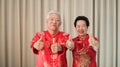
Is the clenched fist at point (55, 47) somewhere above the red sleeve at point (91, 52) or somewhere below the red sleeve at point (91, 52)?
above

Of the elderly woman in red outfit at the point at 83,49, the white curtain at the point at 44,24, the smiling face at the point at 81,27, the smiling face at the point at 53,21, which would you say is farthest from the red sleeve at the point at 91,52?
the white curtain at the point at 44,24

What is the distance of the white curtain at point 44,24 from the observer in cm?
228

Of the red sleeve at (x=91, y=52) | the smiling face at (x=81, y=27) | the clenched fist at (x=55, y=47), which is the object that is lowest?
the red sleeve at (x=91, y=52)

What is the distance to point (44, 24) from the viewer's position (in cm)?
233

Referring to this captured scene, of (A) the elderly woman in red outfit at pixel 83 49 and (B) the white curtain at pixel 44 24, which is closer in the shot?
(A) the elderly woman in red outfit at pixel 83 49

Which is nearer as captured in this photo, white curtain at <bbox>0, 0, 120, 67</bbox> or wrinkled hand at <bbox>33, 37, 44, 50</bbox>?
wrinkled hand at <bbox>33, 37, 44, 50</bbox>

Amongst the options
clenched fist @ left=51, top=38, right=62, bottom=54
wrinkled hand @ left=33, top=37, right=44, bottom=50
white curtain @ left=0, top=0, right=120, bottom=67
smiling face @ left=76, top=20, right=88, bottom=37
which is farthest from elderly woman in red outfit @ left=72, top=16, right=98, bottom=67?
white curtain @ left=0, top=0, right=120, bottom=67

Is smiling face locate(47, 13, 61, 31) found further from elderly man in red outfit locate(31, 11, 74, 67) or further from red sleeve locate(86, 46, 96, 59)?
red sleeve locate(86, 46, 96, 59)

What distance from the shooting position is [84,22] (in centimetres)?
143

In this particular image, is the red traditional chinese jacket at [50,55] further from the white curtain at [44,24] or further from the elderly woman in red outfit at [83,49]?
the white curtain at [44,24]

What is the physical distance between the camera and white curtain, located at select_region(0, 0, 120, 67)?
2.28 meters

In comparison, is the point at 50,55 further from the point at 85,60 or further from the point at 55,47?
the point at 85,60

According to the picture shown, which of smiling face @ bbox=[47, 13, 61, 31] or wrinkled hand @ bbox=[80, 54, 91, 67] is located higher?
smiling face @ bbox=[47, 13, 61, 31]

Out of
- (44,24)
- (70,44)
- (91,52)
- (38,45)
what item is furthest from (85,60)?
(44,24)
